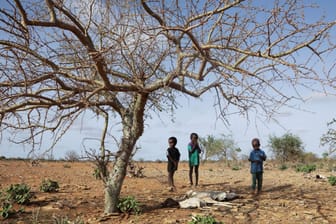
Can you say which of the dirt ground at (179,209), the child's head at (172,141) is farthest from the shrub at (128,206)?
the child's head at (172,141)

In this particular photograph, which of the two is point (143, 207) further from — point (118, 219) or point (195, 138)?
point (195, 138)

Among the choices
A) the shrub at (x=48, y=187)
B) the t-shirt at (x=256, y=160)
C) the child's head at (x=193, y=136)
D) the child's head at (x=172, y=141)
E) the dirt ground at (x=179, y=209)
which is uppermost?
the child's head at (x=193, y=136)

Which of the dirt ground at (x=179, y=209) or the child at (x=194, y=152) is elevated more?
the child at (x=194, y=152)

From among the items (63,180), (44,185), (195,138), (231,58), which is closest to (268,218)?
(231,58)

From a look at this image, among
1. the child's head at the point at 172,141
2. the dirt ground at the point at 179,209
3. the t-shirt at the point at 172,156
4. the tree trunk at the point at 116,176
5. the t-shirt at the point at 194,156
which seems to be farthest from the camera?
the t-shirt at the point at 194,156

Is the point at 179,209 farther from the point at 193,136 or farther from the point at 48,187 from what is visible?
the point at 193,136

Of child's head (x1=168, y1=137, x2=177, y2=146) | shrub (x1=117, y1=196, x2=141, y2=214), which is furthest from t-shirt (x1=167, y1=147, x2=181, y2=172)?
shrub (x1=117, y1=196, x2=141, y2=214)

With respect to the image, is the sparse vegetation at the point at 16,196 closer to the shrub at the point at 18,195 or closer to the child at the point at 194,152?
the shrub at the point at 18,195

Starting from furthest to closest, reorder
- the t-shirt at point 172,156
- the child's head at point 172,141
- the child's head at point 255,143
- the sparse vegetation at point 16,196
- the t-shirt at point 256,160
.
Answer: the child's head at point 172,141
the t-shirt at point 172,156
the child's head at point 255,143
the t-shirt at point 256,160
the sparse vegetation at point 16,196

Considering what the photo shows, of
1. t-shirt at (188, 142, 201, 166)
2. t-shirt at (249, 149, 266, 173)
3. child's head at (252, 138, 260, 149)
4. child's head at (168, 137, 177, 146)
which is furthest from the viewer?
t-shirt at (188, 142, 201, 166)

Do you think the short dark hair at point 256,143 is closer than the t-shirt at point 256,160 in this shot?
No

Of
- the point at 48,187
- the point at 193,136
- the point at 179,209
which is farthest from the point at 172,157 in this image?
the point at 179,209

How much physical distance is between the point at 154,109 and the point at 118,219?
6.49 feet

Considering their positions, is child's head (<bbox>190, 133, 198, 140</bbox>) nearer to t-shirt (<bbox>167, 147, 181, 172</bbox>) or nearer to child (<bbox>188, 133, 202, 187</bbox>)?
child (<bbox>188, 133, 202, 187</bbox>)
